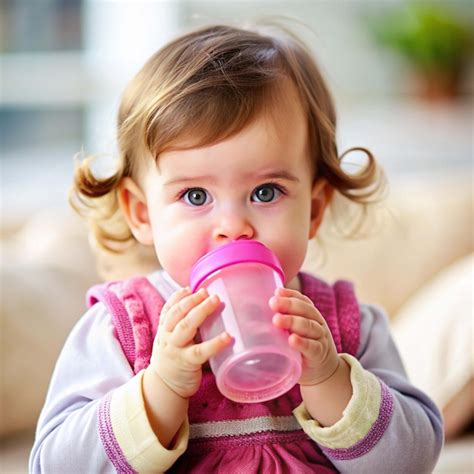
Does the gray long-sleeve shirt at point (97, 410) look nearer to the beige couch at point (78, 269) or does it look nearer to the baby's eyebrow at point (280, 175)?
the baby's eyebrow at point (280, 175)

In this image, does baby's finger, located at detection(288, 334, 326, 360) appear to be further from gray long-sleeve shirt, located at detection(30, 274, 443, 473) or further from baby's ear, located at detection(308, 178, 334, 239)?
baby's ear, located at detection(308, 178, 334, 239)

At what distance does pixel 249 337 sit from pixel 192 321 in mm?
60

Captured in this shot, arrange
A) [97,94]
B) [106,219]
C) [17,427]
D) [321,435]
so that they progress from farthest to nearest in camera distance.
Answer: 1. [97,94]
2. [17,427]
3. [106,219]
4. [321,435]

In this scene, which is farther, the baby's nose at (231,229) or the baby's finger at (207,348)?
the baby's nose at (231,229)

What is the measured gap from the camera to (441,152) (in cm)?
342

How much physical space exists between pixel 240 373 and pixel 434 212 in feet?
4.31

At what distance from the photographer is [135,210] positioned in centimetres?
111

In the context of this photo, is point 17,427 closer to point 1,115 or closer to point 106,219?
point 106,219

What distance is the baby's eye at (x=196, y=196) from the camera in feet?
3.20

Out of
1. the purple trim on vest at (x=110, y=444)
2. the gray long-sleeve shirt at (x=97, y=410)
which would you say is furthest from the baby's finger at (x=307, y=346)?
the purple trim on vest at (x=110, y=444)

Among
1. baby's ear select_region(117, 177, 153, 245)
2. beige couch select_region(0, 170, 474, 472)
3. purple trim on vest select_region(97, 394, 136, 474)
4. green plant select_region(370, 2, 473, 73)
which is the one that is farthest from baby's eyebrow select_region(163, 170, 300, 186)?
green plant select_region(370, 2, 473, 73)

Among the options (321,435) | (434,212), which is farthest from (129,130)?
(434,212)

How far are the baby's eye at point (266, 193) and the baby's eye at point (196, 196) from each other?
0.16 ft

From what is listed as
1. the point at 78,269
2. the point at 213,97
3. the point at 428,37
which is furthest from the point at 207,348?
the point at 428,37
